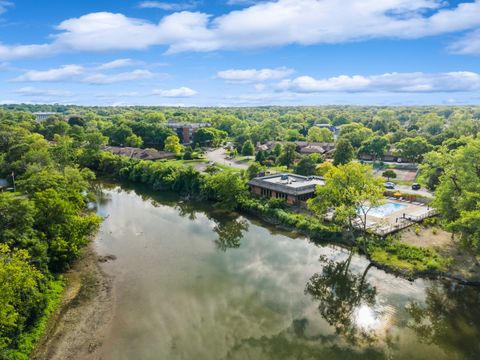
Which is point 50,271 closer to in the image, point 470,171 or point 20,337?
point 20,337

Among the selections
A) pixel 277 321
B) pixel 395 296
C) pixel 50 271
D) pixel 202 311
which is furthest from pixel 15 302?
pixel 395 296

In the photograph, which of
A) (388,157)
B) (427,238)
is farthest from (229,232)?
(388,157)

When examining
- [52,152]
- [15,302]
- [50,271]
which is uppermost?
[52,152]

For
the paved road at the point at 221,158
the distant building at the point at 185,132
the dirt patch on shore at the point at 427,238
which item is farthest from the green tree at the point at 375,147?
the distant building at the point at 185,132

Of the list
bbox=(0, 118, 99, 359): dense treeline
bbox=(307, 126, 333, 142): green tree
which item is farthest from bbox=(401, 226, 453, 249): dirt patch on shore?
bbox=(307, 126, 333, 142): green tree

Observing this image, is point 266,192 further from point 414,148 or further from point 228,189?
point 414,148

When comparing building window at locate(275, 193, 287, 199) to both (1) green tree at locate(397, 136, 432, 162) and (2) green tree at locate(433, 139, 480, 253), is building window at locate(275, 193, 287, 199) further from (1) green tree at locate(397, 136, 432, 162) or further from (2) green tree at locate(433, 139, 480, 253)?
(1) green tree at locate(397, 136, 432, 162)
